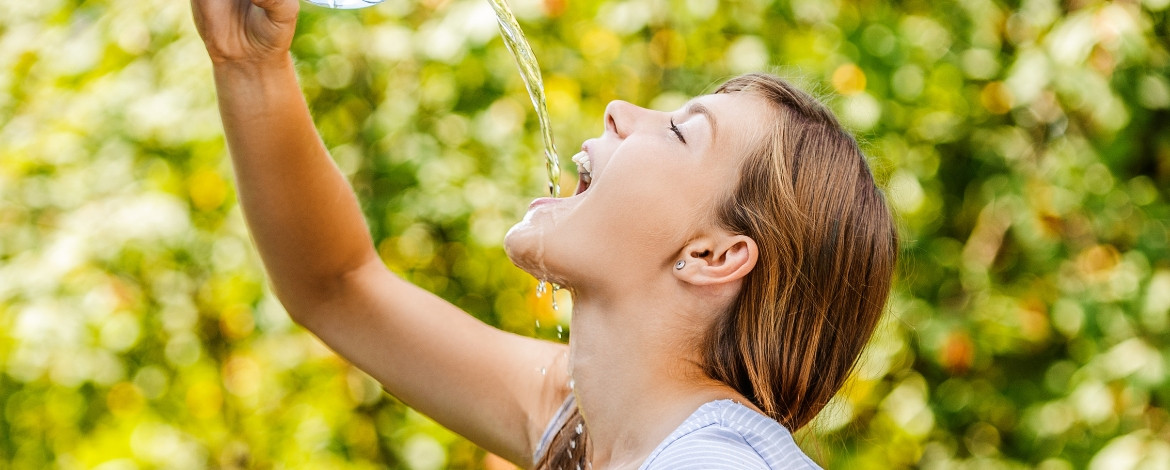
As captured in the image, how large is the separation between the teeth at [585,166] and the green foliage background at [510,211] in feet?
2.61

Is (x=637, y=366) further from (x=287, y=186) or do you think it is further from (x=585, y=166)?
(x=287, y=186)

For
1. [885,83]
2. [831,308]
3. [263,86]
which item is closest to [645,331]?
[831,308]

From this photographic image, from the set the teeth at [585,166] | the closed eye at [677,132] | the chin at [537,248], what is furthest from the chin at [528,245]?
the closed eye at [677,132]

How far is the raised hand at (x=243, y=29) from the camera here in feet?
5.34

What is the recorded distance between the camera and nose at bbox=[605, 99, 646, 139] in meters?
1.61

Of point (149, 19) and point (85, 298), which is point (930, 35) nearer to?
point (149, 19)

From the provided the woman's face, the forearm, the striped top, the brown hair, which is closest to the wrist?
the forearm

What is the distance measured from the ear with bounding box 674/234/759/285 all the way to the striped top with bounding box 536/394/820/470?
0.17m

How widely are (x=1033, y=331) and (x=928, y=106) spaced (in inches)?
20.7

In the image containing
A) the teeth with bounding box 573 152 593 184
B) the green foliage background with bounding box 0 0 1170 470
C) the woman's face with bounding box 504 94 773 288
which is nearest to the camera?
the woman's face with bounding box 504 94 773 288

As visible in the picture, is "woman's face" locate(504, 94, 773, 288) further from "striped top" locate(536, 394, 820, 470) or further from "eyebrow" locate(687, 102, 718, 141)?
"striped top" locate(536, 394, 820, 470)

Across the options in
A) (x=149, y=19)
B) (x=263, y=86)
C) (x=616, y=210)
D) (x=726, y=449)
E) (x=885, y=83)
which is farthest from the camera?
(x=149, y=19)

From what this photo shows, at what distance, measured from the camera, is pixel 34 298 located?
8.21ft

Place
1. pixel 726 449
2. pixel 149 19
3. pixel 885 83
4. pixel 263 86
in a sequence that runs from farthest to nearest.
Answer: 1. pixel 149 19
2. pixel 885 83
3. pixel 263 86
4. pixel 726 449
